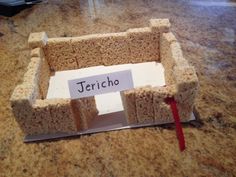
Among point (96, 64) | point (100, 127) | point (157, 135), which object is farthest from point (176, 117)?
point (96, 64)

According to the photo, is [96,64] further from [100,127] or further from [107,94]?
[100,127]

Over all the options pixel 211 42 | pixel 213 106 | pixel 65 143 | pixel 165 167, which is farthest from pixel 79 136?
pixel 211 42

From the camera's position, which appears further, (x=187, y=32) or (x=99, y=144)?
(x=187, y=32)

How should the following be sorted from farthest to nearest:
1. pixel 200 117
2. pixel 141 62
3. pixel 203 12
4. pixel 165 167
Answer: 1. pixel 203 12
2. pixel 141 62
3. pixel 200 117
4. pixel 165 167

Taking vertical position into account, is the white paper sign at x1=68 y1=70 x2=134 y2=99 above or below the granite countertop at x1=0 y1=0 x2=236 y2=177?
above

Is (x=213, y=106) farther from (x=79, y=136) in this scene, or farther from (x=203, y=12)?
(x=203, y=12)
